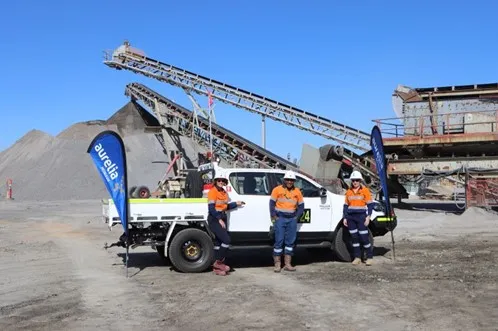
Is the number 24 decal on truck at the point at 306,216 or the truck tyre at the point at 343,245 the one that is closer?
the number 24 decal on truck at the point at 306,216

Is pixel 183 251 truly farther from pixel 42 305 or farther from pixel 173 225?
pixel 42 305

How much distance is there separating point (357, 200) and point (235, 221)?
241cm

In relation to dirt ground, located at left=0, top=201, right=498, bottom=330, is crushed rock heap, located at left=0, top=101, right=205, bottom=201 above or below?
above

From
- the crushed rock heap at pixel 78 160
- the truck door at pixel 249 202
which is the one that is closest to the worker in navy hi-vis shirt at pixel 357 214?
the truck door at pixel 249 202

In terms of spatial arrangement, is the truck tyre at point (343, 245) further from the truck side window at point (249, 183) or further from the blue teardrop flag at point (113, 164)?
the blue teardrop flag at point (113, 164)

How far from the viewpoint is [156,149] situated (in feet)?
148

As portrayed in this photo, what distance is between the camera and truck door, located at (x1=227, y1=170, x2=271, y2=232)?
1001 cm

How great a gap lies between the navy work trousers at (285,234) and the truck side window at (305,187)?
0.95 meters

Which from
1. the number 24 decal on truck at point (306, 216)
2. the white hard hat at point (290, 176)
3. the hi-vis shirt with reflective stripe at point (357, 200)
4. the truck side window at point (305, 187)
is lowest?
the number 24 decal on truck at point (306, 216)

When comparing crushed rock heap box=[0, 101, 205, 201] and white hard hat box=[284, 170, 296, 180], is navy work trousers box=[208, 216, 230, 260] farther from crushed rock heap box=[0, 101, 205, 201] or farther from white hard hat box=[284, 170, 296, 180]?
crushed rock heap box=[0, 101, 205, 201]

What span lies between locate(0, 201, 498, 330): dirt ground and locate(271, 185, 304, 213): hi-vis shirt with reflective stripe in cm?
118

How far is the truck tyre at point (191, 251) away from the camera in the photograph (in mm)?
9579

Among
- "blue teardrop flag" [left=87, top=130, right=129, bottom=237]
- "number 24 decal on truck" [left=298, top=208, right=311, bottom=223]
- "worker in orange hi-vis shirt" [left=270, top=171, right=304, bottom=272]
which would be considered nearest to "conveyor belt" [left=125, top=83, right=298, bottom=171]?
"number 24 decal on truck" [left=298, top=208, right=311, bottom=223]

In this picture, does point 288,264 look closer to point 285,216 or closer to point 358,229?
point 285,216
